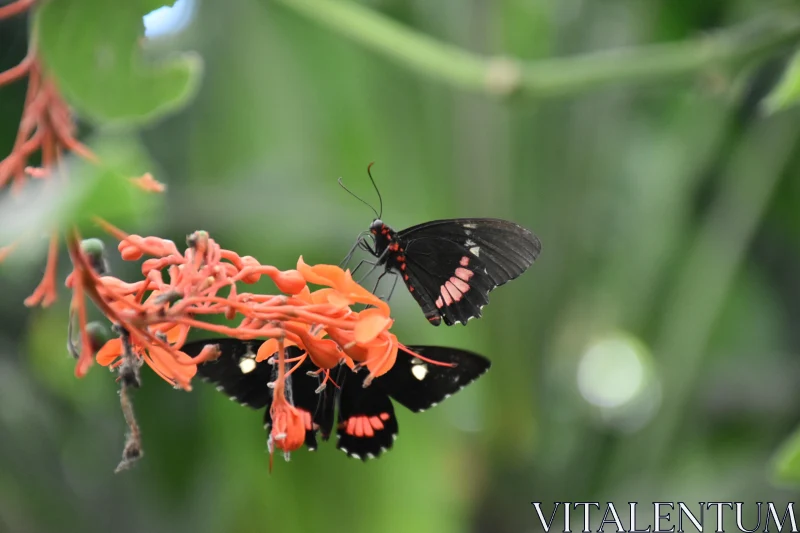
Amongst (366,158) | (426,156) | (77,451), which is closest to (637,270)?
(426,156)

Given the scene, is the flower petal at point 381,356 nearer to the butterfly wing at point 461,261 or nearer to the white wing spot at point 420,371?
the butterfly wing at point 461,261

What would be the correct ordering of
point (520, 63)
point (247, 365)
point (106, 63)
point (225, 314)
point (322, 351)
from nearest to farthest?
1. point (106, 63)
2. point (225, 314)
3. point (322, 351)
4. point (247, 365)
5. point (520, 63)

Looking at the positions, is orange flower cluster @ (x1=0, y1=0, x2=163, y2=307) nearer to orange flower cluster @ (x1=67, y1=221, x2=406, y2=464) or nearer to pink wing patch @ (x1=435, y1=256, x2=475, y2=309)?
orange flower cluster @ (x1=67, y1=221, x2=406, y2=464)

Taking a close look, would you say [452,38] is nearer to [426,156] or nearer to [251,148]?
[426,156]

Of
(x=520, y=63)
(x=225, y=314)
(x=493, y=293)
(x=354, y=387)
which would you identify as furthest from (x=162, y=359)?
(x=493, y=293)

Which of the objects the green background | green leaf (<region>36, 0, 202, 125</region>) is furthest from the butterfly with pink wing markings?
the green background

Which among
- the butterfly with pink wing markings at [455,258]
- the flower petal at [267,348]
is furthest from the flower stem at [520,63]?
the flower petal at [267,348]

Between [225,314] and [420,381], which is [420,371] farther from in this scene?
[225,314]
